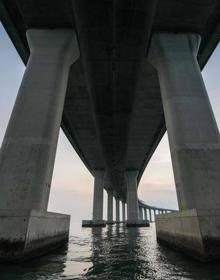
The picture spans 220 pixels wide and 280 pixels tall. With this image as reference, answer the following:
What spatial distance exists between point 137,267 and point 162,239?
25.4 ft

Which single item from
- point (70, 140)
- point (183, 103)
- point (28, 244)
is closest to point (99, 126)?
point (70, 140)

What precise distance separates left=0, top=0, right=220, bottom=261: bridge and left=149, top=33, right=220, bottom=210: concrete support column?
0.05m

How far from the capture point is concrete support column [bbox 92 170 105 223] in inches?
1850

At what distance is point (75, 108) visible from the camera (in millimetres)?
25500

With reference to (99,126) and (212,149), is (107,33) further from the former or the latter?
(99,126)

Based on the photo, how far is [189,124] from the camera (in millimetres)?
11875

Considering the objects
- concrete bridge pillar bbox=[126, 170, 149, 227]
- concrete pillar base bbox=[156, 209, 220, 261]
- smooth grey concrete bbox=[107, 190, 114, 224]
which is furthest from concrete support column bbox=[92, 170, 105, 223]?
concrete pillar base bbox=[156, 209, 220, 261]

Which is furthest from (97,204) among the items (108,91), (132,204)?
(108,91)

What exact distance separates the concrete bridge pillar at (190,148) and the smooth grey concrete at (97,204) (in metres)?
33.8

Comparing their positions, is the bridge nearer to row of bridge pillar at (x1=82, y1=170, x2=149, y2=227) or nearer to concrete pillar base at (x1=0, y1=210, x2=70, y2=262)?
concrete pillar base at (x1=0, y1=210, x2=70, y2=262)

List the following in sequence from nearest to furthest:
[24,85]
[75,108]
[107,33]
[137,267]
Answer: [137,267] < [24,85] < [107,33] < [75,108]

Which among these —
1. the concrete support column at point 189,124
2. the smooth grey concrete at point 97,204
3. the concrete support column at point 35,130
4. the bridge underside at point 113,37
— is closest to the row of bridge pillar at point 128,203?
the smooth grey concrete at point 97,204

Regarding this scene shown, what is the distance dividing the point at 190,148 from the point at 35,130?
780 cm

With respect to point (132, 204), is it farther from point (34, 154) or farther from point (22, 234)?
point (22, 234)
